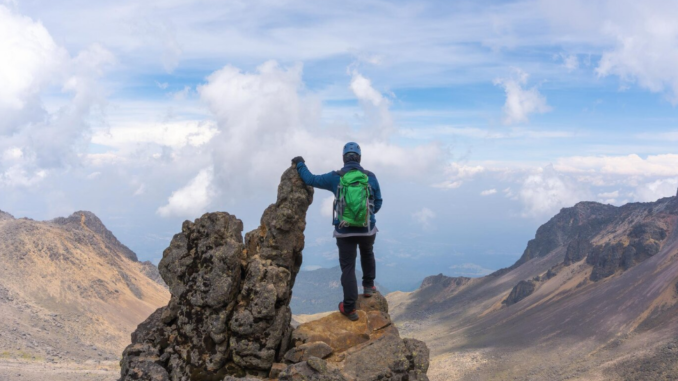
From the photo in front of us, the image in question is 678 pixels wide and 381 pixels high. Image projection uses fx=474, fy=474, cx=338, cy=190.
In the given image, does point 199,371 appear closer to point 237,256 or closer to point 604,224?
point 237,256

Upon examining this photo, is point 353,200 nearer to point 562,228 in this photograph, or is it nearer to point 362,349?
point 362,349

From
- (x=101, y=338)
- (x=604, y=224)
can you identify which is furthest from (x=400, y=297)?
(x=101, y=338)

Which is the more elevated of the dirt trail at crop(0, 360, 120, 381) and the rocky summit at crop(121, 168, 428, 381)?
the rocky summit at crop(121, 168, 428, 381)

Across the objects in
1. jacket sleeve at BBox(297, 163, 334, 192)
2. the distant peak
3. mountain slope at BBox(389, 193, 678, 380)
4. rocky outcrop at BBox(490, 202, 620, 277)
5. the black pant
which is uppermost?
the distant peak

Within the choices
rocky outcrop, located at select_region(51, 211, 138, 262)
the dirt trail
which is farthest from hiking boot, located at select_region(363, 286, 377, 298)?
rocky outcrop, located at select_region(51, 211, 138, 262)

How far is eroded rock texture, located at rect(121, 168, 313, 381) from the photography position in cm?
1451

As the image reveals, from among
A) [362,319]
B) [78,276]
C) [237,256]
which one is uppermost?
[78,276]

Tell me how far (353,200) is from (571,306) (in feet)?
263

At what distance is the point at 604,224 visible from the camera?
476 feet

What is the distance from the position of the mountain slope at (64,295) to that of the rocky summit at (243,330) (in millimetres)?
39264

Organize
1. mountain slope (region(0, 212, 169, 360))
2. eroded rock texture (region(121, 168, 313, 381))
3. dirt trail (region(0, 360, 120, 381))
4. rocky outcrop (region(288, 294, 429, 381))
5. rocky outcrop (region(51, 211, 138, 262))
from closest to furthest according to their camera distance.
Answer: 1. rocky outcrop (region(288, 294, 429, 381))
2. eroded rock texture (region(121, 168, 313, 381))
3. dirt trail (region(0, 360, 120, 381))
4. mountain slope (region(0, 212, 169, 360))
5. rocky outcrop (region(51, 211, 138, 262))

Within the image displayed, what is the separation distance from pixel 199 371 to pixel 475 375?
173 ft

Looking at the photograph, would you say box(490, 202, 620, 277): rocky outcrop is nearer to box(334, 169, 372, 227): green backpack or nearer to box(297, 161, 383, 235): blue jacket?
box(297, 161, 383, 235): blue jacket

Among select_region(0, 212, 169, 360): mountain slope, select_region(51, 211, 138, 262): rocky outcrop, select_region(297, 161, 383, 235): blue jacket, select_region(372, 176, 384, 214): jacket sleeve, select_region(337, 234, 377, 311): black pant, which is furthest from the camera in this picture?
select_region(51, 211, 138, 262): rocky outcrop
